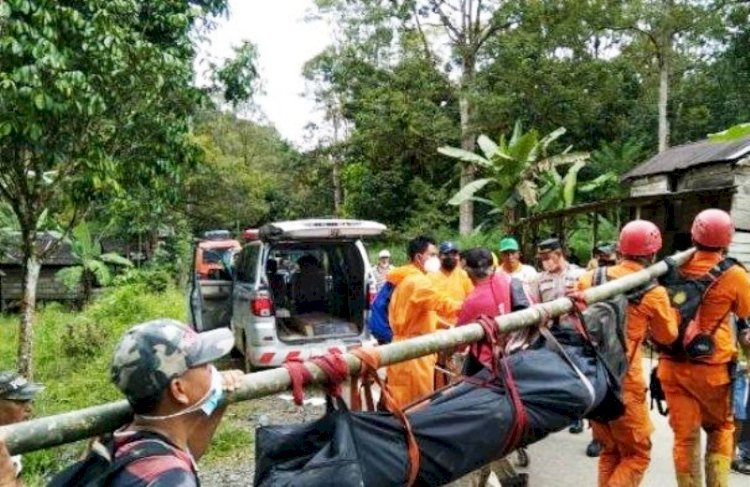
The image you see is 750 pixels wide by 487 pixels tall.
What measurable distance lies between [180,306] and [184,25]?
25.0ft

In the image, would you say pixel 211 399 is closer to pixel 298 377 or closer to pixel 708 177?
pixel 298 377

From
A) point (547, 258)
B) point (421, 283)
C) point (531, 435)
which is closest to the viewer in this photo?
point (531, 435)

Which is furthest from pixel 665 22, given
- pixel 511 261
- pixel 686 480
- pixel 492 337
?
pixel 492 337

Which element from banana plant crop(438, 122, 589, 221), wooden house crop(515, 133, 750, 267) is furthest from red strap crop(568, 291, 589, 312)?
banana plant crop(438, 122, 589, 221)

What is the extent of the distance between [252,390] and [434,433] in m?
0.57

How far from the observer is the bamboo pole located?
1546 millimetres

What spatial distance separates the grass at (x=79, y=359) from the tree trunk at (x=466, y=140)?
13.0 m

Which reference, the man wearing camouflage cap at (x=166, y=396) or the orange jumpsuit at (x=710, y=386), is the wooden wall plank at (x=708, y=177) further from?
the man wearing camouflage cap at (x=166, y=396)

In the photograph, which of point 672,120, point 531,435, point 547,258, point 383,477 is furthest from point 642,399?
point 672,120

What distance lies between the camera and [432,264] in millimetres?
5898

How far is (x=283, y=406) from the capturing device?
7496mm

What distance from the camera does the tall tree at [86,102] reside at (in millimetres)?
5578

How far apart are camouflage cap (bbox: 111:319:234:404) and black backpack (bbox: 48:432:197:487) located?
113 mm

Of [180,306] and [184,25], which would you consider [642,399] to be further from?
[180,306]
